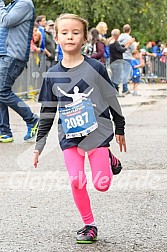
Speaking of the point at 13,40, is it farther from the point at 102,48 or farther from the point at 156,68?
the point at 156,68

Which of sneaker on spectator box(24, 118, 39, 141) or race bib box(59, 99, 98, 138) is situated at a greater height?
race bib box(59, 99, 98, 138)

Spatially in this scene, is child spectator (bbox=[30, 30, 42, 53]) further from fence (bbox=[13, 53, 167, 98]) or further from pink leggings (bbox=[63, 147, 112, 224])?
pink leggings (bbox=[63, 147, 112, 224])

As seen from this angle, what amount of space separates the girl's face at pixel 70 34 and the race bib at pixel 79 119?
1.16 ft

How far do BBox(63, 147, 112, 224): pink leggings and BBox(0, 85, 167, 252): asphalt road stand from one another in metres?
0.26

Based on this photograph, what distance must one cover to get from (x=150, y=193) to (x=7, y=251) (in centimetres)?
212

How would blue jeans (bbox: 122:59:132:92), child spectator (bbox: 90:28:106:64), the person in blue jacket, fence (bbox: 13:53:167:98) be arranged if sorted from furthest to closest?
blue jeans (bbox: 122:59:132:92), child spectator (bbox: 90:28:106:64), fence (bbox: 13:53:167:98), the person in blue jacket

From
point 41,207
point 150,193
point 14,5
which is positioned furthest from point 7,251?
point 14,5

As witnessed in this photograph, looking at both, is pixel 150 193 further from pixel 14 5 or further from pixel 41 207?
pixel 14 5

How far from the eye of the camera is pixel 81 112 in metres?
4.93

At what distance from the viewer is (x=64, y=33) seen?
488 cm

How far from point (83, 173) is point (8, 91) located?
4729 millimetres

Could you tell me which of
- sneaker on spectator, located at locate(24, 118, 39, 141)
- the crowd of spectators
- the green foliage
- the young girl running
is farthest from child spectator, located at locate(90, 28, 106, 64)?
the green foliage

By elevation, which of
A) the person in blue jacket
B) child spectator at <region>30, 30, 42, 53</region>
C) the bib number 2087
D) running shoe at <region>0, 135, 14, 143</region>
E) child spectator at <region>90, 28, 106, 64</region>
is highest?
the bib number 2087

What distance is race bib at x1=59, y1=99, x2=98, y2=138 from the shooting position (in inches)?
193
